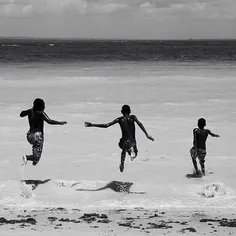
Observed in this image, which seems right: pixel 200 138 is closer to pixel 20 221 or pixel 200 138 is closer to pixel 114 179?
pixel 114 179

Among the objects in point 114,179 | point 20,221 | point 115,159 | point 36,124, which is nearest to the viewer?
point 20,221

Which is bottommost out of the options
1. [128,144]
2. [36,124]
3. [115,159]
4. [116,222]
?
[116,222]

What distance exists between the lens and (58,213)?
685 cm

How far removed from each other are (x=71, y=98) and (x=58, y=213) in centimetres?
1438

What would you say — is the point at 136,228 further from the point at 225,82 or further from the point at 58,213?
A: the point at 225,82

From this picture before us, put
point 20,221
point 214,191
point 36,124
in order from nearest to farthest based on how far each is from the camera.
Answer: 1. point 20,221
2. point 214,191
3. point 36,124

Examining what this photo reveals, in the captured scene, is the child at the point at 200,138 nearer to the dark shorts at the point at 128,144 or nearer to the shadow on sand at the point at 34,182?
the dark shorts at the point at 128,144

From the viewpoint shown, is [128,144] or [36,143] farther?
[128,144]

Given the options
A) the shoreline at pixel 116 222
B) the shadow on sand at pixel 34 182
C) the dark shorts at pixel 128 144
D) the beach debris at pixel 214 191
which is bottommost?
the shoreline at pixel 116 222

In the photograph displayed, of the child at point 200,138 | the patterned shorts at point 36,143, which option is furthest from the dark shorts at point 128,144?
the patterned shorts at point 36,143

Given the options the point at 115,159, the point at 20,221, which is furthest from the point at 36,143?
the point at 115,159

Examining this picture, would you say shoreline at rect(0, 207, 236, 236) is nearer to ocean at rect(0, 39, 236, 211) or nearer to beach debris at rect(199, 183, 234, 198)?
ocean at rect(0, 39, 236, 211)

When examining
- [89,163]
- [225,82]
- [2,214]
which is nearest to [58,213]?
[2,214]

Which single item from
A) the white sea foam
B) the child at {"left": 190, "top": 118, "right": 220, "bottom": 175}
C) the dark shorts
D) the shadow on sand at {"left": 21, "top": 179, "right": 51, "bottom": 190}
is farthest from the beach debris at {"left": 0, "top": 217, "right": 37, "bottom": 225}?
the child at {"left": 190, "top": 118, "right": 220, "bottom": 175}
